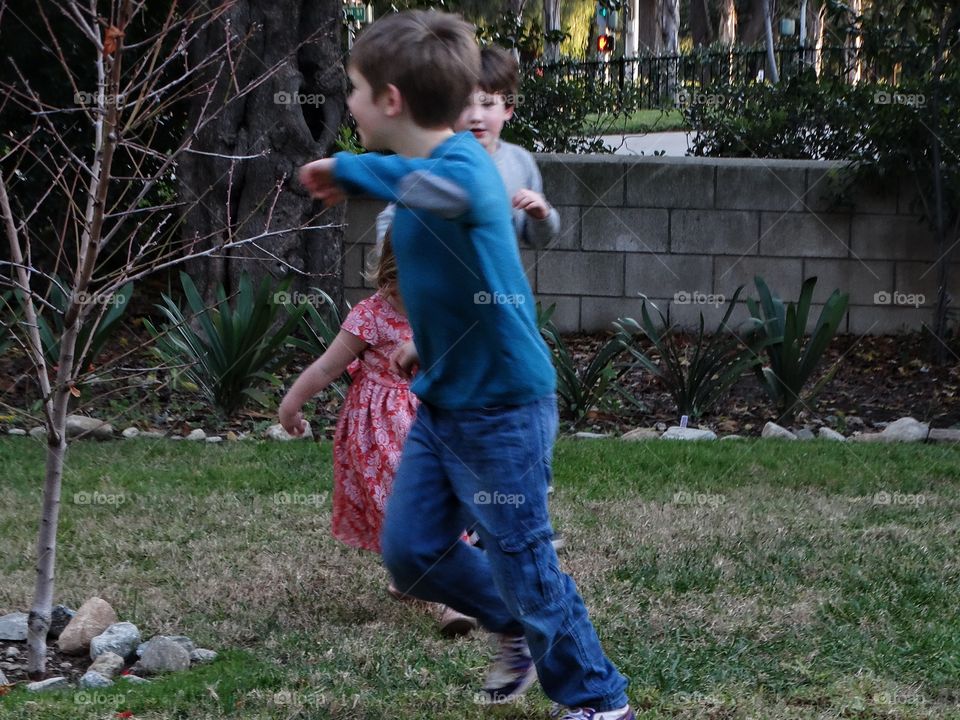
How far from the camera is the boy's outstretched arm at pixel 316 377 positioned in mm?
3609

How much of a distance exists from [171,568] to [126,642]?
0.79 m

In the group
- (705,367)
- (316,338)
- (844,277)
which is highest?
(844,277)

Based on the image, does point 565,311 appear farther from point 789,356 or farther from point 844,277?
point 789,356

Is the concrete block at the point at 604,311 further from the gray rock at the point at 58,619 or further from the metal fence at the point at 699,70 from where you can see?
the gray rock at the point at 58,619

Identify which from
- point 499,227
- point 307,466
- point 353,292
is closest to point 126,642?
point 499,227

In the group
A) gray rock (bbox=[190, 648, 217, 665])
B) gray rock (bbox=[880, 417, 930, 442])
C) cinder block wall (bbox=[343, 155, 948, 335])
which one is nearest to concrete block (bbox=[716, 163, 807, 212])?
cinder block wall (bbox=[343, 155, 948, 335])

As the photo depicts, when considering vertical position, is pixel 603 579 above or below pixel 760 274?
below

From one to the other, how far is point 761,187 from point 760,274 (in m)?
0.65

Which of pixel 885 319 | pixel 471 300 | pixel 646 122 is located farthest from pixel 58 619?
pixel 646 122

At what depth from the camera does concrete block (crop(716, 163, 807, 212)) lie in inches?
366

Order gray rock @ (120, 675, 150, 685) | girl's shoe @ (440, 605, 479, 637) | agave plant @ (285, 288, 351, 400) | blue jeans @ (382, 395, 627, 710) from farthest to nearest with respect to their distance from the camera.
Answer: agave plant @ (285, 288, 351, 400), girl's shoe @ (440, 605, 479, 637), gray rock @ (120, 675, 150, 685), blue jeans @ (382, 395, 627, 710)

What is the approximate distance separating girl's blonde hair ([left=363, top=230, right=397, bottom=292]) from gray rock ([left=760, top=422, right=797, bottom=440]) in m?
3.52

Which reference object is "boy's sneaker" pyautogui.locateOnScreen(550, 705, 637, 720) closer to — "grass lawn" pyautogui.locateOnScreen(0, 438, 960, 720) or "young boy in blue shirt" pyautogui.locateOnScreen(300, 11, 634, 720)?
"young boy in blue shirt" pyautogui.locateOnScreen(300, 11, 634, 720)

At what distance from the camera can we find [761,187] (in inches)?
367
